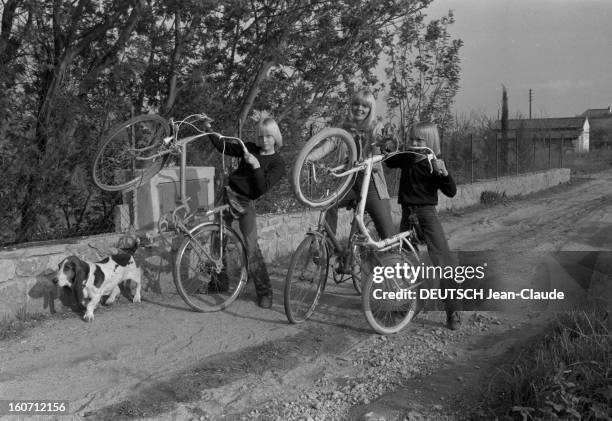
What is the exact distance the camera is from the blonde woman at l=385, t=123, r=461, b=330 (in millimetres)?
4922

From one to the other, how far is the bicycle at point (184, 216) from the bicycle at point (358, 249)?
2.71ft

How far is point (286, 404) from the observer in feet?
11.7

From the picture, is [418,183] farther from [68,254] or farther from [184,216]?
[68,254]

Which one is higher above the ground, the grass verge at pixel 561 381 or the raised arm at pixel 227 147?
the raised arm at pixel 227 147

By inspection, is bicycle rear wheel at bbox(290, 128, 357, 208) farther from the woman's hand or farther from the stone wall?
the stone wall

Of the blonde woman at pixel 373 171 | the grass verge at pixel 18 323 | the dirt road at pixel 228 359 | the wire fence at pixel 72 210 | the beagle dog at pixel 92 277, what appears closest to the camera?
the dirt road at pixel 228 359

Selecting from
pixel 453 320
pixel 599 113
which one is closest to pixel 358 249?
pixel 453 320

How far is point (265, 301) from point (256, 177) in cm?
119

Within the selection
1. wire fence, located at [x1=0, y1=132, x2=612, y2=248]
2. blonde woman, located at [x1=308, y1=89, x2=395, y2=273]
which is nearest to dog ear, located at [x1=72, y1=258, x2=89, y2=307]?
wire fence, located at [x1=0, y1=132, x2=612, y2=248]

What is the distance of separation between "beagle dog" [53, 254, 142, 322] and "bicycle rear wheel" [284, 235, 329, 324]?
1.63 metres

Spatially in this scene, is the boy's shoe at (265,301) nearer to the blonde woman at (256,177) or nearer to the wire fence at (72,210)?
the blonde woman at (256,177)

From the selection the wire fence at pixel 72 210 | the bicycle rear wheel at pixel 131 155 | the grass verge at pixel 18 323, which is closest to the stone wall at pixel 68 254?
the grass verge at pixel 18 323

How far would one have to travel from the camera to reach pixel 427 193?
16.5ft

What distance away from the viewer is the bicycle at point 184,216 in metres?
5.30
